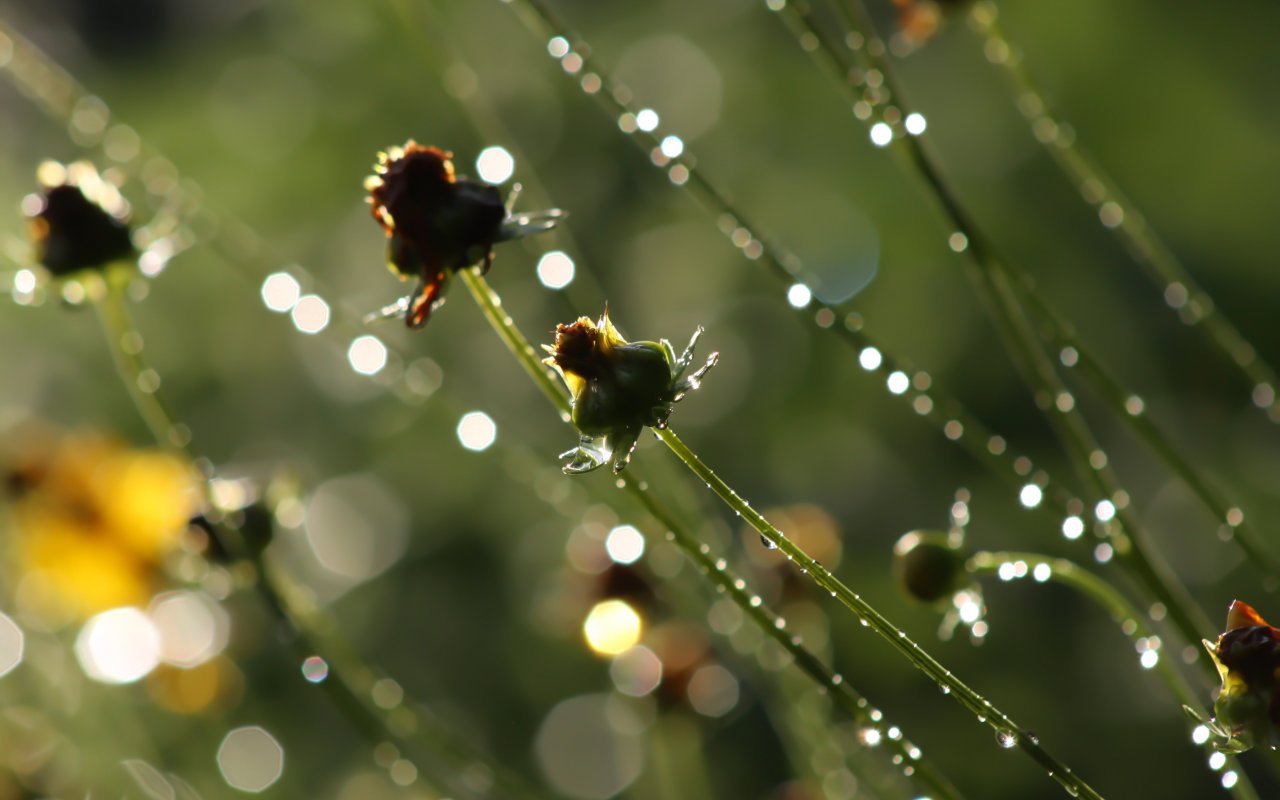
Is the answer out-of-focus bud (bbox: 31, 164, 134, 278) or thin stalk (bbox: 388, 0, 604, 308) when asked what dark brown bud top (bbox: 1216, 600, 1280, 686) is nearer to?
thin stalk (bbox: 388, 0, 604, 308)

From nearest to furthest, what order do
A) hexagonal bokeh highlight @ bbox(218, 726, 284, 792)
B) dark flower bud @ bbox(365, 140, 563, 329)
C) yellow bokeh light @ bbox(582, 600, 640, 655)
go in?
dark flower bud @ bbox(365, 140, 563, 329) → yellow bokeh light @ bbox(582, 600, 640, 655) → hexagonal bokeh highlight @ bbox(218, 726, 284, 792)

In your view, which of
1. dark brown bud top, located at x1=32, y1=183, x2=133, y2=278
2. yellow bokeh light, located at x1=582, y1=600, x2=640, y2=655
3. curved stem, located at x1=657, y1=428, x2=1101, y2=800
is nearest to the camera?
curved stem, located at x1=657, y1=428, x2=1101, y2=800

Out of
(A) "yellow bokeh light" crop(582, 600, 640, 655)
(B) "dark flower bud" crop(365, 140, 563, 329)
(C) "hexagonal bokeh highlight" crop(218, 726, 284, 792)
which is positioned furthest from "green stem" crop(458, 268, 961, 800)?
(C) "hexagonal bokeh highlight" crop(218, 726, 284, 792)

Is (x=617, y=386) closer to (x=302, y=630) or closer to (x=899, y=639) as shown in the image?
(x=899, y=639)

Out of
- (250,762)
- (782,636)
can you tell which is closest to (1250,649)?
(782,636)

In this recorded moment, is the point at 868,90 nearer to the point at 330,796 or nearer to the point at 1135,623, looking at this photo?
the point at 1135,623

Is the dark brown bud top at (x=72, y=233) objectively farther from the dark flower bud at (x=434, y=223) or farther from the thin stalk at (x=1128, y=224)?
the thin stalk at (x=1128, y=224)

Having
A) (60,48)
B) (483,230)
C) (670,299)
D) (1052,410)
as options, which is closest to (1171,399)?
(670,299)
